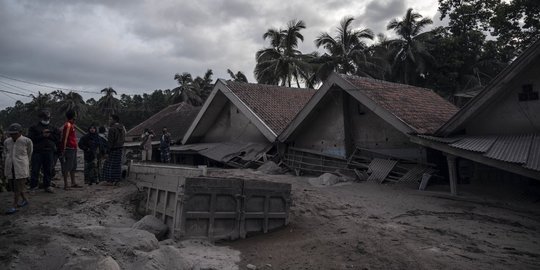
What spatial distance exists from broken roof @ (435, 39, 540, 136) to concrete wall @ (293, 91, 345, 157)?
166 inches

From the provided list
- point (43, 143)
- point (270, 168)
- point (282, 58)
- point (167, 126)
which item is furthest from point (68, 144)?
point (282, 58)

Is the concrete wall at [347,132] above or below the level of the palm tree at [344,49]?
below

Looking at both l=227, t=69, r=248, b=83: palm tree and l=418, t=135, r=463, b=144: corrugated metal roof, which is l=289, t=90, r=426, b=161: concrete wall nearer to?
l=418, t=135, r=463, b=144: corrugated metal roof

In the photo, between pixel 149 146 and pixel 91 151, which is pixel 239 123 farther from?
pixel 91 151

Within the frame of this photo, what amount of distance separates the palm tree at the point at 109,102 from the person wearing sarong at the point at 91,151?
159ft

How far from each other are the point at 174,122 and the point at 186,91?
81.0 ft

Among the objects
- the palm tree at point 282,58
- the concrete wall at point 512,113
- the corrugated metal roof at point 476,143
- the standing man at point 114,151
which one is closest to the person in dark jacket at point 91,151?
the standing man at point 114,151

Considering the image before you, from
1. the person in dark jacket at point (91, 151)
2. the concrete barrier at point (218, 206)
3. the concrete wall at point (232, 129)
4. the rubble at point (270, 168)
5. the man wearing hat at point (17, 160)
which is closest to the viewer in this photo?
the man wearing hat at point (17, 160)

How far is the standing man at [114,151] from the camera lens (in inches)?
384

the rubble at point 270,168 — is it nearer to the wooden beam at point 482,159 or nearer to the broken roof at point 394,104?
the broken roof at point 394,104

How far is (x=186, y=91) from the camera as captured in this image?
4847 cm

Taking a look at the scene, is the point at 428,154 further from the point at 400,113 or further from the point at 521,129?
the point at 521,129

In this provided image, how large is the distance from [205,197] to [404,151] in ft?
26.3

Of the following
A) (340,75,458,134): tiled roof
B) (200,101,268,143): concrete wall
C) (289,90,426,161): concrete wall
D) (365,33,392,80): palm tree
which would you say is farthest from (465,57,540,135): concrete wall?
(365,33,392,80): palm tree
